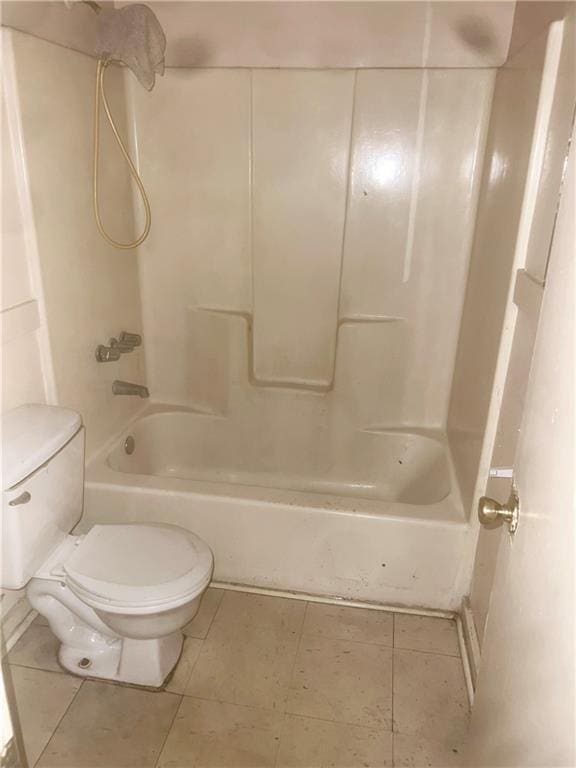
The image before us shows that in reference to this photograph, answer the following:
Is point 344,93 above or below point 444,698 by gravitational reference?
above

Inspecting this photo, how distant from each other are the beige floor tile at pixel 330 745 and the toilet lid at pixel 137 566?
475 millimetres

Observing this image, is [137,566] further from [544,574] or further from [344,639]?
[544,574]

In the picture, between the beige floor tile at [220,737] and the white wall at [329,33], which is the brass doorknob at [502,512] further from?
the white wall at [329,33]

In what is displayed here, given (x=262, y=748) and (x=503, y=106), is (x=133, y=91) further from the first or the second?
(x=262, y=748)

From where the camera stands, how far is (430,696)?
1.65 m

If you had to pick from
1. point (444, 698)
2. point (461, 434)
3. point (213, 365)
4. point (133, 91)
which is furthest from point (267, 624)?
point (133, 91)

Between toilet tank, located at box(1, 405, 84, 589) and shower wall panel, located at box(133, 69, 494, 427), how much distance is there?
98 centimetres

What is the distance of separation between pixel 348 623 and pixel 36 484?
1.10 meters

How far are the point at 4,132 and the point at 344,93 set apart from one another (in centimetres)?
123

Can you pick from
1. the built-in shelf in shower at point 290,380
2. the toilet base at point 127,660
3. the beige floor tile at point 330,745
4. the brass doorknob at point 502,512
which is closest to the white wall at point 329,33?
the built-in shelf in shower at point 290,380

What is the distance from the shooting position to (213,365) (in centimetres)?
258

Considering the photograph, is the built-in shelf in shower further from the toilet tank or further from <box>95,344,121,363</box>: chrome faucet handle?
the toilet tank

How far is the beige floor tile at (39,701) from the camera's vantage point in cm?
150

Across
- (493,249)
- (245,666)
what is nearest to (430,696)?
(245,666)
